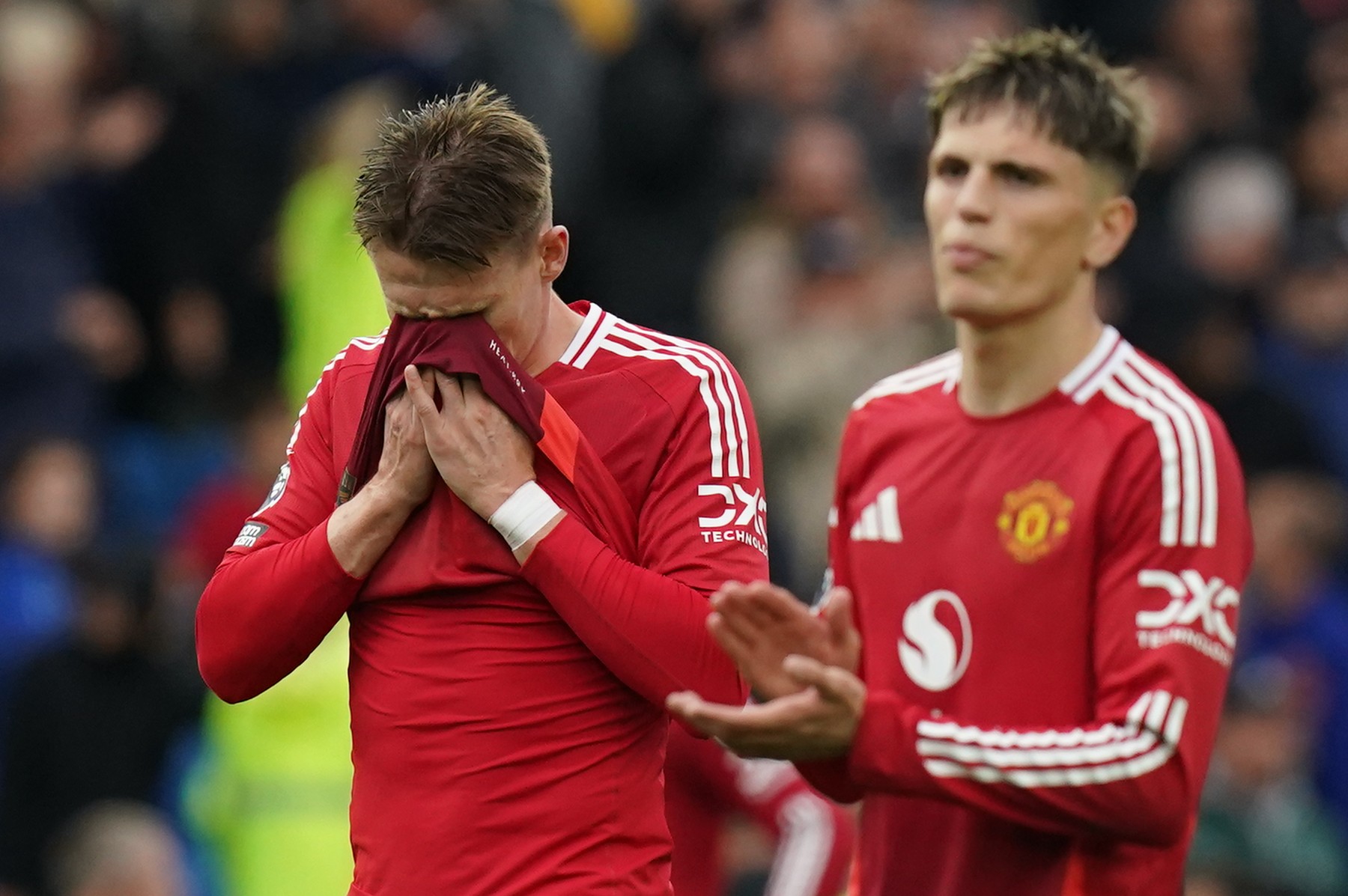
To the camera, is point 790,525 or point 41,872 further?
point 790,525

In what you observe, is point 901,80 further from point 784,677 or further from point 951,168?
point 784,677

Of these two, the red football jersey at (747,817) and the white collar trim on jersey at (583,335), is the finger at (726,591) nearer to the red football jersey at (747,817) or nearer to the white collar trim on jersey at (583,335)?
the white collar trim on jersey at (583,335)

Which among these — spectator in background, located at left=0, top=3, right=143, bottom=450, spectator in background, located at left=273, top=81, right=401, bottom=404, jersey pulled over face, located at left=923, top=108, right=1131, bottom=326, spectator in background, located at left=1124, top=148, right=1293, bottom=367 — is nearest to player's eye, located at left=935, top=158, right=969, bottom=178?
jersey pulled over face, located at left=923, top=108, right=1131, bottom=326

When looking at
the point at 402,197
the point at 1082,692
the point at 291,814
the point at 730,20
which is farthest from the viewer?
the point at 730,20

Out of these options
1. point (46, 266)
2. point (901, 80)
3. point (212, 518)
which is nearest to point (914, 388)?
point (212, 518)

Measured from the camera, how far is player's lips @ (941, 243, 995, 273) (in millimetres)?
4188

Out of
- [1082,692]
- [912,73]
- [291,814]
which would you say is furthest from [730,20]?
[1082,692]

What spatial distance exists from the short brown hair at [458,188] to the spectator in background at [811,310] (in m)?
4.95

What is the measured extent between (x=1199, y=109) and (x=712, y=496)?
726 cm

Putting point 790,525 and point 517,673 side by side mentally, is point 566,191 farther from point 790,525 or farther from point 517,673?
point 517,673

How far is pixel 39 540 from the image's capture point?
8.48 m

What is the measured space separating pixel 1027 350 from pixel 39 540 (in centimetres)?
519

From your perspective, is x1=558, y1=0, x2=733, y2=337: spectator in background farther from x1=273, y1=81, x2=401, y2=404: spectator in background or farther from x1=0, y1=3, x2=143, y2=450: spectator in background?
x1=0, y1=3, x2=143, y2=450: spectator in background

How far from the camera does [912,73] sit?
10.2m
